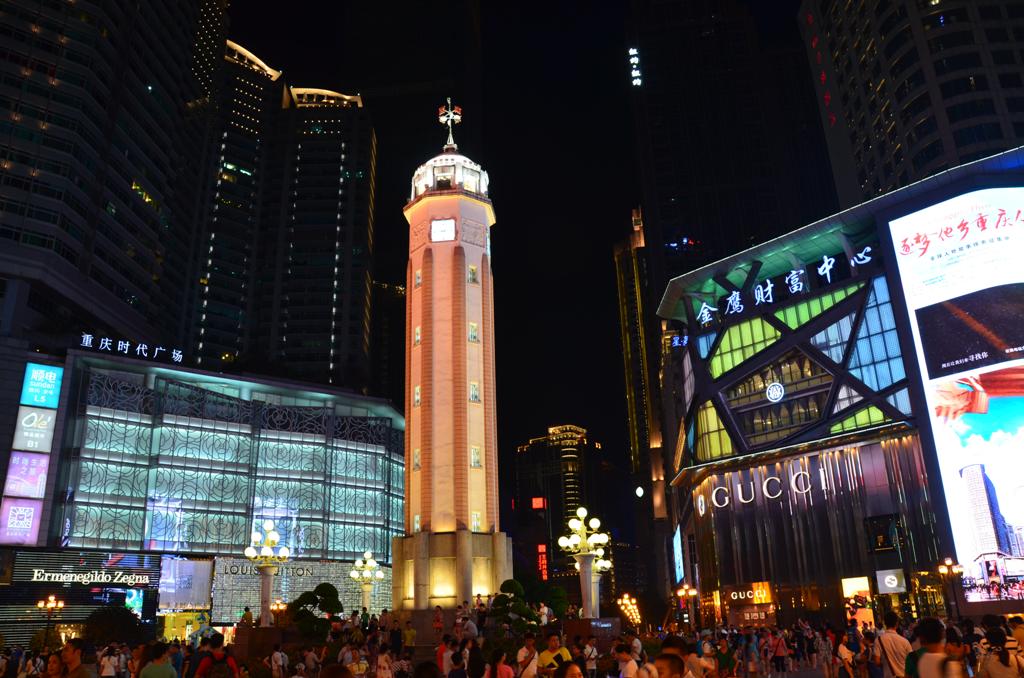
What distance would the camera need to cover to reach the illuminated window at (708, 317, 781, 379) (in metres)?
62.2

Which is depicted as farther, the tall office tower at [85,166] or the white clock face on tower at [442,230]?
the tall office tower at [85,166]

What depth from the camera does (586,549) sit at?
33.8 metres

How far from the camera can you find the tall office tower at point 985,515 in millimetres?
45406

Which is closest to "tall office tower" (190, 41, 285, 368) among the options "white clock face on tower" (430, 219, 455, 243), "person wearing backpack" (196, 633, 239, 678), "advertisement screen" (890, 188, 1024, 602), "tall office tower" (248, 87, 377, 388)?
"tall office tower" (248, 87, 377, 388)

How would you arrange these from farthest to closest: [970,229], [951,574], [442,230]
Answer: [970,229] → [442,230] → [951,574]

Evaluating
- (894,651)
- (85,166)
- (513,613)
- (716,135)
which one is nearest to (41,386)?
(85,166)

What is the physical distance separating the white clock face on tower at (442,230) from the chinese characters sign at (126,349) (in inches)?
1326

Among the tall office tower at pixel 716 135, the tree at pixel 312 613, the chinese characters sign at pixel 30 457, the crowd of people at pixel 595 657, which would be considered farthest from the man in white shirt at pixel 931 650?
the tall office tower at pixel 716 135

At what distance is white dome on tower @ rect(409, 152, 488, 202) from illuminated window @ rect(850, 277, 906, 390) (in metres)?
27.6

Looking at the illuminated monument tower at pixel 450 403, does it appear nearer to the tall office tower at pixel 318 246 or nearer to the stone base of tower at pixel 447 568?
the stone base of tower at pixel 447 568

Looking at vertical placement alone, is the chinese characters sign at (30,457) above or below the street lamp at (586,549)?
above

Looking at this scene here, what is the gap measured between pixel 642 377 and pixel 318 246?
60.9 m

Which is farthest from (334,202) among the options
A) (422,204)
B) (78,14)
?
(422,204)

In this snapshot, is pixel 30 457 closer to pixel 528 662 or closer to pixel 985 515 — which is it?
pixel 528 662
